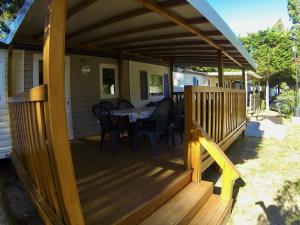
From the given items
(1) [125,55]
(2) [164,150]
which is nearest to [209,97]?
(2) [164,150]

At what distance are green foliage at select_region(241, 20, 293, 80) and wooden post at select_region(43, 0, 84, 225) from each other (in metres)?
20.4

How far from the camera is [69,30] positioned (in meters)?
4.99

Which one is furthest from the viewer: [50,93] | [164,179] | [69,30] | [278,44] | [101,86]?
[278,44]

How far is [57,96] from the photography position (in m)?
1.78

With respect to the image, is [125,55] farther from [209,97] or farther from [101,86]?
[209,97]

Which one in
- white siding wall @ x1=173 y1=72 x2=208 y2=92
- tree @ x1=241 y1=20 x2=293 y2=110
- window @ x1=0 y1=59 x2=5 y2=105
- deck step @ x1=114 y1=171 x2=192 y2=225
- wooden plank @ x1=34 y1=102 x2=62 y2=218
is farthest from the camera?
tree @ x1=241 y1=20 x2=293 y2=110

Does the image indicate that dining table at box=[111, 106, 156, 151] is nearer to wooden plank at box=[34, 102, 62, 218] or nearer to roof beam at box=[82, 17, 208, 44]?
roof beam at box=[82, 17, 208, 44]

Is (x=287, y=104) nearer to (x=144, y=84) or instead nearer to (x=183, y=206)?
(x=144, y=84)

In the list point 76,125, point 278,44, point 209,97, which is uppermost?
point 278,44

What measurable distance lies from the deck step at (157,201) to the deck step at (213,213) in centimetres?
36

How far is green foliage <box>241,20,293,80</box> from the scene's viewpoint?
20.4m

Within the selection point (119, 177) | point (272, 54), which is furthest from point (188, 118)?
point (272, 54)

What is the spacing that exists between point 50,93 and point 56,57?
235 mm

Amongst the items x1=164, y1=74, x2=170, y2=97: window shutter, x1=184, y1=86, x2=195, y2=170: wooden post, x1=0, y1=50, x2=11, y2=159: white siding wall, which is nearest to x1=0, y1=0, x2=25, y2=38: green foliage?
x1=164, y1=74, x2=170, y2=97: window shutter
